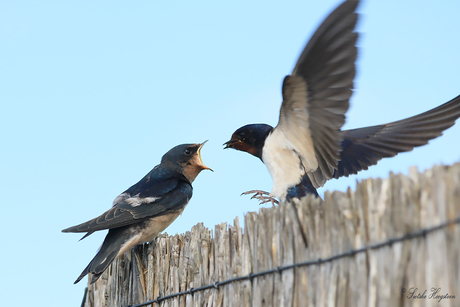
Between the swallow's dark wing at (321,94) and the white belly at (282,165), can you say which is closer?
the swallow's dark wing at (321,94)

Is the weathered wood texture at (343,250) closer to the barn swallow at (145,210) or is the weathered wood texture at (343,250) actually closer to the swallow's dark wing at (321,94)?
the barn swallow at (145,210)

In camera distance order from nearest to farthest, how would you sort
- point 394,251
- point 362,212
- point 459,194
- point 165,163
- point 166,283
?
point 459,194 → point 394,251 → point 362,212 → point 166,283 → point 165,163

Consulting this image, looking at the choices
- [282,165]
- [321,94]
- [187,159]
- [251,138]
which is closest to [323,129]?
[321,94]

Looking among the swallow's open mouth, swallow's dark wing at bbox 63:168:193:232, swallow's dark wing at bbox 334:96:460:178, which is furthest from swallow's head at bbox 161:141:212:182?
swallow's dark wing at bbox 334:96:460:178

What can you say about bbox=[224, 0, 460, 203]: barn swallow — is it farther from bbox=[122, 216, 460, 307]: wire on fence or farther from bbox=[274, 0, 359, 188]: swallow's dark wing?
bbox=[122, 216, 460, 307]: wire on fence

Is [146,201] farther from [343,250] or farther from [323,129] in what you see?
[343,250]

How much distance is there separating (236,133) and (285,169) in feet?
2.13

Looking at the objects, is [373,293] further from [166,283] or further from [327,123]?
[166,283]

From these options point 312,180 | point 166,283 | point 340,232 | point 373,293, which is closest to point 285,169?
point 312,180

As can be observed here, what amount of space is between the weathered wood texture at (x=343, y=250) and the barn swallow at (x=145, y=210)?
71 centimetres

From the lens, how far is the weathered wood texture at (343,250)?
1735mm

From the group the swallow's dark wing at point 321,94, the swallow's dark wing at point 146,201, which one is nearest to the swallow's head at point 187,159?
the swallow's dark wing at point 146,201

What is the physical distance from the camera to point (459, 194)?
1.66 m

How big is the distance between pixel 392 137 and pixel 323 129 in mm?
1285
